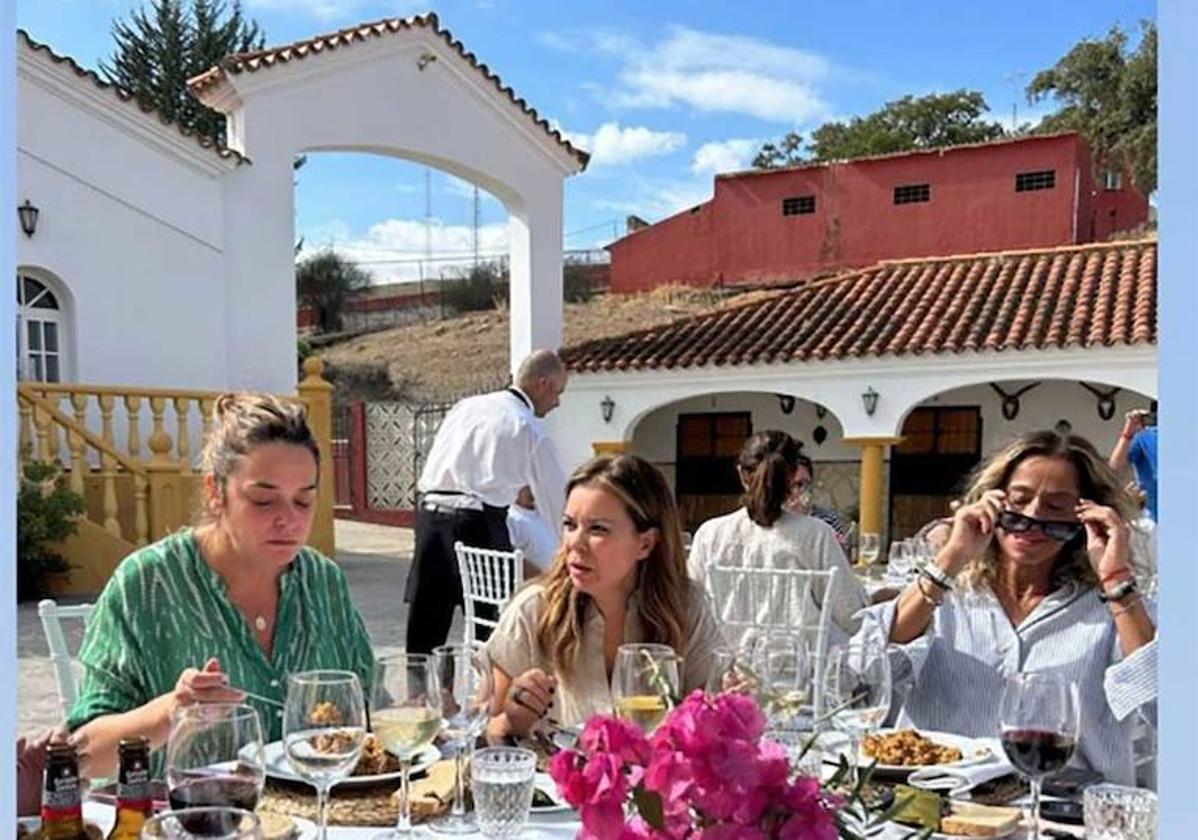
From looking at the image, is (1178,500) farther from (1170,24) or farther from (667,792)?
(667,792)

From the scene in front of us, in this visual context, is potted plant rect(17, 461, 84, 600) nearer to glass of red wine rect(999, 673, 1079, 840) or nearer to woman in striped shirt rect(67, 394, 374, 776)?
woman in striped shirt rect(67, 394, 374, 776)

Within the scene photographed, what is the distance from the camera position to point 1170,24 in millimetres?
764

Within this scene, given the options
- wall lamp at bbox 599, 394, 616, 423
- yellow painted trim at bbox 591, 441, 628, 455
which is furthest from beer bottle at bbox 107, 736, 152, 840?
wall lamp at bbox 599, 394, 616, 423

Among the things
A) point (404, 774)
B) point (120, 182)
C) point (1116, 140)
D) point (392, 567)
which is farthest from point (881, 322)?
point (1116, 140)

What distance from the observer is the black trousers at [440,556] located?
17.0 feet

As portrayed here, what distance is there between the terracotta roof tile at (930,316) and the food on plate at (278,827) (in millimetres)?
10106

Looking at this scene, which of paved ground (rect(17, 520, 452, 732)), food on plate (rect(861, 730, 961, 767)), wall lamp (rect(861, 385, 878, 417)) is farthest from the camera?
wall lamp (rect(861, 385, 878, 417))

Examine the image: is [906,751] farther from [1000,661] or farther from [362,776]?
[362,776]

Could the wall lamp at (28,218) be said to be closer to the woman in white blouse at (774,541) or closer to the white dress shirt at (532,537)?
the white dress shirt at (532,537)

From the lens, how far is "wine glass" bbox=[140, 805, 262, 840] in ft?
3.44

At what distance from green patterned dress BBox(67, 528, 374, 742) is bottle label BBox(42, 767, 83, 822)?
681mm

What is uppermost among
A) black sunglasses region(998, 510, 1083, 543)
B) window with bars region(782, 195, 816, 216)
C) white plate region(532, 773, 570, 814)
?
window with bars region(782, 195, 816, 216)

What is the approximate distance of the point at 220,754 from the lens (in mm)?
1312

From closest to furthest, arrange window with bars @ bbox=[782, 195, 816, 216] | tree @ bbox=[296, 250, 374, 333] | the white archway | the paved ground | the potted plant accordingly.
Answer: the paved ground < the potted plant < the white archway < window with bars @ bbox=[782, 195, 816, 216] < tree @ bbox=[296, 250, 374, 333]
